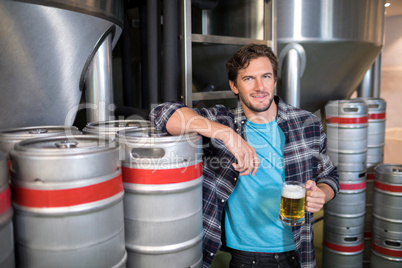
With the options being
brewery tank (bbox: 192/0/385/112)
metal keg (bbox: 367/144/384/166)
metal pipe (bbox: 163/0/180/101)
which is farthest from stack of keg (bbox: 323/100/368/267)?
metal pipe (bbox: 163/0/180/101)

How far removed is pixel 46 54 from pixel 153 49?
0.69 metres

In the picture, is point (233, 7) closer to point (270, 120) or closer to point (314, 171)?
point (270, 120)

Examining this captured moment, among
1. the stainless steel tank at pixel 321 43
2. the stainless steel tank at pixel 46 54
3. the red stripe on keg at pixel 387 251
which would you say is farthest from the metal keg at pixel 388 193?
the stainless steel tank at pixel 46 54

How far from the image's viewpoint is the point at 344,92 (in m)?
3.40

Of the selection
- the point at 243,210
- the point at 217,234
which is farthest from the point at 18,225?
the point at 243,210

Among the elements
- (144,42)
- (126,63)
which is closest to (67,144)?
(144,42)

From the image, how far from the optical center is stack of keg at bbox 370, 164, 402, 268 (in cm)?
263

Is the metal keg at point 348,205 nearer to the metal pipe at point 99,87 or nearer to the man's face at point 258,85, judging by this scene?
the man's face at point 258,85

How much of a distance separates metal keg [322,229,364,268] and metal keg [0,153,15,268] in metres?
2.61

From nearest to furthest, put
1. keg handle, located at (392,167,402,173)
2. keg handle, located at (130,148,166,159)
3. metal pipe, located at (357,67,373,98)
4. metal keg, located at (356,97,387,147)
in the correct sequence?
keg handle, located at (130,148,166,159), keg handle, located at (392,167,402,173), metal keg, located at (356,97,387,147), metal pipe, located at (357,67,373,98)

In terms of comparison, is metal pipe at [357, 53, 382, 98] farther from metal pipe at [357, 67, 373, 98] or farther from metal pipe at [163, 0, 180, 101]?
metal pipe at [163, 0, 180, 101]

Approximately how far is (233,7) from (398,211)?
75.3 inches

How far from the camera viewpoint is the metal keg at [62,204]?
77 centimetres

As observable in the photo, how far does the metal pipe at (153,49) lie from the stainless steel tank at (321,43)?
3.30ft
